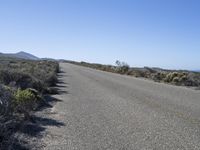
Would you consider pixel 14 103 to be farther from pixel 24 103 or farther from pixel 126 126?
pixel 126 126

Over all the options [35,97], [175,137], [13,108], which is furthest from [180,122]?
[35,97]

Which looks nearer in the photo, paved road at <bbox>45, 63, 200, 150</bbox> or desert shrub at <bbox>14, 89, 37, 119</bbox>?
paved road at <bbox>45, 63, 200, 150</bbox>

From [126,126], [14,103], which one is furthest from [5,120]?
[126,126]

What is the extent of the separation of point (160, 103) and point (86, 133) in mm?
8006

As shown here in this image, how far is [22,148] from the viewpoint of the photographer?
8898 mm

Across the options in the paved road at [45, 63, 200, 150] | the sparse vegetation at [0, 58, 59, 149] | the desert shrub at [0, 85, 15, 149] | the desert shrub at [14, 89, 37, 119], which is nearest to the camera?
the desert shrub at [0, 85, 15, 149]

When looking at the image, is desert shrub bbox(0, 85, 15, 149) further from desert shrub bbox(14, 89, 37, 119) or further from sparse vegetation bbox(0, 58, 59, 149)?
desert shrub bbox(14, 89, 37, 119)

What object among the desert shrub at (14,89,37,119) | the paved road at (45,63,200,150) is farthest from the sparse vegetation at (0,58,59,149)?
the paved road at (45,63,200,150)

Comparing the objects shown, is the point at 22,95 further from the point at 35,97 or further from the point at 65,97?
the point at 65,97

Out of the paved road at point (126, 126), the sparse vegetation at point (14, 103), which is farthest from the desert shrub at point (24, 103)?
the paved road at point (126, 126)

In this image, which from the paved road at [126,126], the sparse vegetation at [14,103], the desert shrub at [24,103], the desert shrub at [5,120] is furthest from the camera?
the desert shrub at [24,103]

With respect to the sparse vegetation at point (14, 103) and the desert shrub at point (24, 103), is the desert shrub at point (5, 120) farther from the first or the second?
the desert shrub at point (24, 103)

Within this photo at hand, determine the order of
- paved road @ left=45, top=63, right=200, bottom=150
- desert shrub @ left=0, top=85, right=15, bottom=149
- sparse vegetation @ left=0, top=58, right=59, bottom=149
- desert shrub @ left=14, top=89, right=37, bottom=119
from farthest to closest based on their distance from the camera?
desert shrub @ left=14, top=89, right=37, bottom=119, paved road @ left=45, top=63, right=200, bottom=150, sparse vegetation @ left=0, top=58, right=59, bottom=149, desert shrub @ left=0, top=85, right=15, bottom=149

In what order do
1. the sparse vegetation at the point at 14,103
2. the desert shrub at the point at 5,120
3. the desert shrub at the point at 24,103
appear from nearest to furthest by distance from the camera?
the desert shrub at the point at 5,120 < the sparse vegetation at the point at 14,103 < the desert shrub at the point at 24,103
